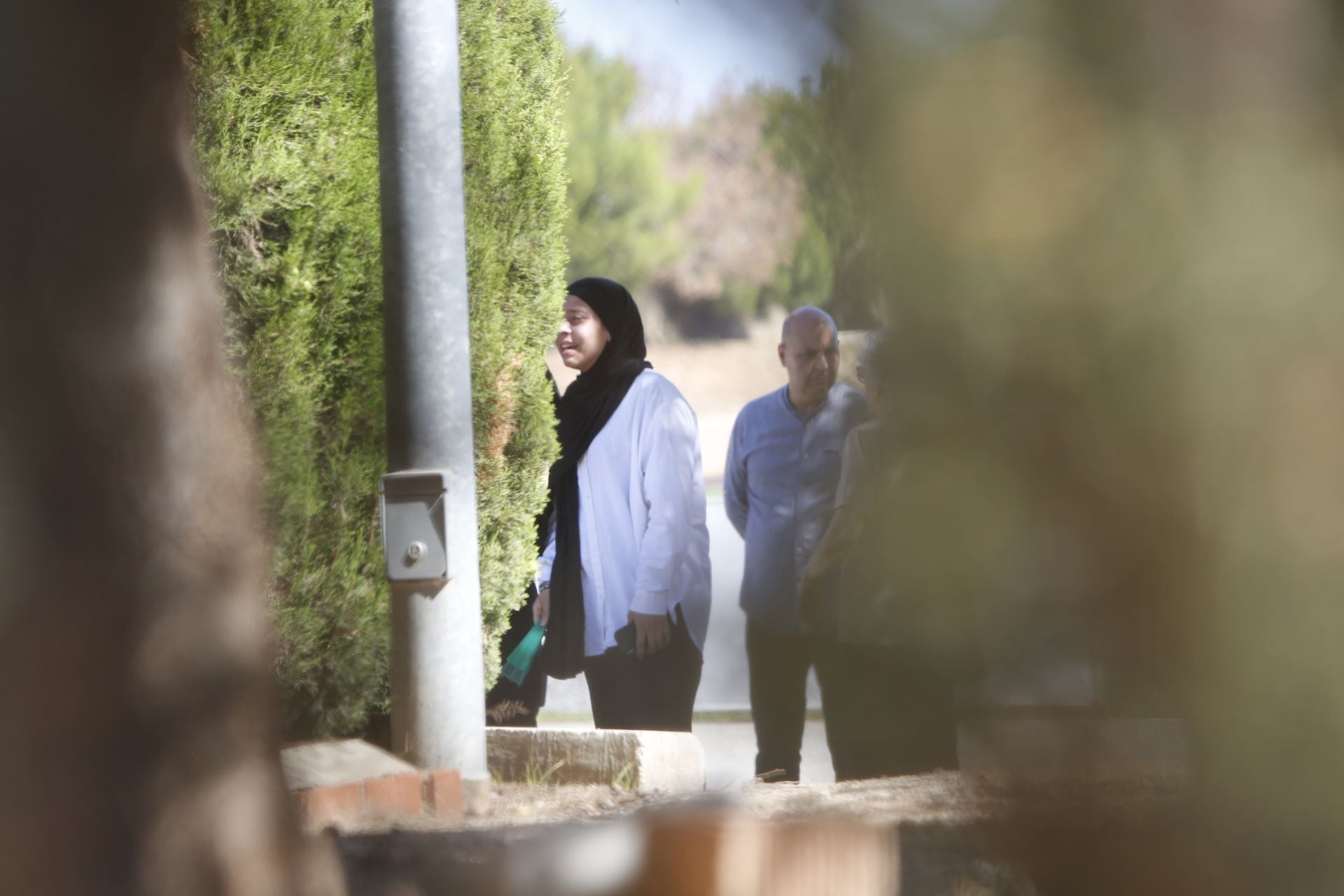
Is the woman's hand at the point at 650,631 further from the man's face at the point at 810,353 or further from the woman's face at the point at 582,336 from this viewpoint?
the man's face at the point at 810,353

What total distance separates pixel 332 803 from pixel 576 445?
1924 mm

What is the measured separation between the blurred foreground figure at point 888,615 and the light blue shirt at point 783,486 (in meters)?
0.01

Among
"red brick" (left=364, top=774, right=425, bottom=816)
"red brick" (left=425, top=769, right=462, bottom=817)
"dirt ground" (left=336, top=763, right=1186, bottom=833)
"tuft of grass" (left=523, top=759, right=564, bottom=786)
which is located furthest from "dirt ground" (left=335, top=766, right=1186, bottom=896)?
"tuft of grass" (left=523, top=759, right=564, bottom=786)

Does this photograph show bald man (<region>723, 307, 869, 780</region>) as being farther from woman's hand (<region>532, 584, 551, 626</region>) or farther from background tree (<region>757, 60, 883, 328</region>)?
woman's hand (<region>532, 584, 551, 626</region>)

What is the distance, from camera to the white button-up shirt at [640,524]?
13.2 feet

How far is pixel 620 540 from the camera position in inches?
165

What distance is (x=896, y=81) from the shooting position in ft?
1.27

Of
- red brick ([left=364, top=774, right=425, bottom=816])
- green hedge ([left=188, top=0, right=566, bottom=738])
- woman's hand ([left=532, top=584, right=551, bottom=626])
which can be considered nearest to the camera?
red brick ([left=364, top=774, right=425, bottom=816])

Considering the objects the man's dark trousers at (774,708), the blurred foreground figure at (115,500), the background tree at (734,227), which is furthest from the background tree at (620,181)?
the man's dark trousers at (774,708)

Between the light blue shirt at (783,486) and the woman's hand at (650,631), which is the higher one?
the light blue shirt at (783,486)

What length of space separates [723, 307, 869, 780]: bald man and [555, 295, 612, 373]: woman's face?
29.5 inches

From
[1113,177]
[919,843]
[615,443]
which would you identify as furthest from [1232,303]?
[615,443]

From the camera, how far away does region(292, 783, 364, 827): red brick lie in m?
2.44

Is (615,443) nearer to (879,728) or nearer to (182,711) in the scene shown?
(182,711)
